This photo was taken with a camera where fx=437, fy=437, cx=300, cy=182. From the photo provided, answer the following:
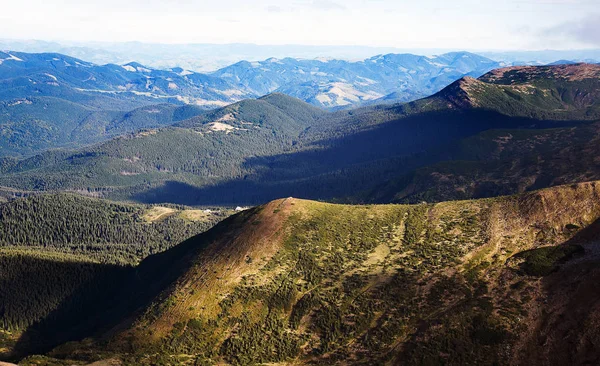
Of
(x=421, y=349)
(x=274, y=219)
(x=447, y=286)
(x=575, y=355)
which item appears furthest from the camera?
(x=274, y=219)

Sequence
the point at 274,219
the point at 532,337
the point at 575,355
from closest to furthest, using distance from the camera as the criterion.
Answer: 1. the point at 575,355
2. the point at 532,337
3. the point at 274,219

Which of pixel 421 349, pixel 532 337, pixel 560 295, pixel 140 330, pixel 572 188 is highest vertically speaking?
pixel 572 188

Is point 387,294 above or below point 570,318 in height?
below

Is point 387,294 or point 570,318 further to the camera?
Result: point 387,294

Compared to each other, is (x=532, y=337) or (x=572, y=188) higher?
(x=572, y=188)

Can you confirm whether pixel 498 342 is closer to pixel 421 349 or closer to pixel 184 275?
pixel 421 349

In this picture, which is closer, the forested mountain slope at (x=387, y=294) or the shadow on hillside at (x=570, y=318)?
the shadow on hillside at (x=570, y=318)

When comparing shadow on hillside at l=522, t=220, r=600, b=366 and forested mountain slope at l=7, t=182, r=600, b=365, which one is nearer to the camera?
shadow on hillside at l=522, t=220, r=600, b=366

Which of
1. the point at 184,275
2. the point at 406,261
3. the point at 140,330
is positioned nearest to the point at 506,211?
the point at 406,261
